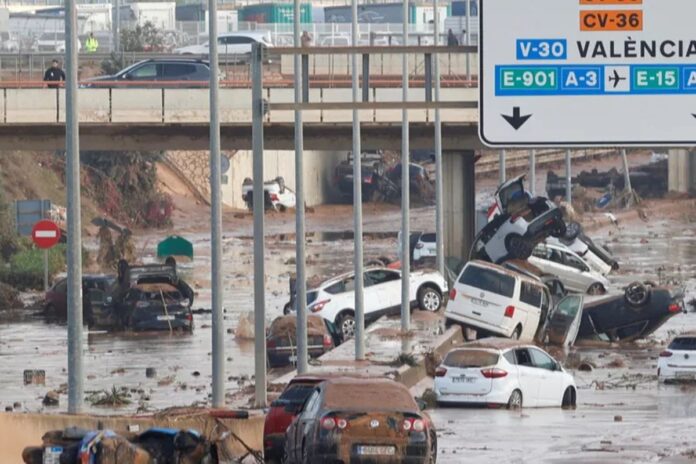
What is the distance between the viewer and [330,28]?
12281cm

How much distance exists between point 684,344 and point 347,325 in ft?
38.5

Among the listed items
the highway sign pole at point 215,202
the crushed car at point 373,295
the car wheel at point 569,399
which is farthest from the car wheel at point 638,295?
the highway sign pole at point 215,202

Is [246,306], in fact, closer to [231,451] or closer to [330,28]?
[231,451]

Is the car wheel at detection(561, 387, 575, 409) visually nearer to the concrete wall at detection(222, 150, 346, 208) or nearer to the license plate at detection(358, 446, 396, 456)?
the license plate at detection(358, 446, 396, 456)

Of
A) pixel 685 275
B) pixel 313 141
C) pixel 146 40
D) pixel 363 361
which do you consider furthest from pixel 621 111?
pixel 146 40

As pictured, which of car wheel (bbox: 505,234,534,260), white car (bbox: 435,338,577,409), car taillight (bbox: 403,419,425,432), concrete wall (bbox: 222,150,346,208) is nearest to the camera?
car taillight (bbox: 403,419,425,432)

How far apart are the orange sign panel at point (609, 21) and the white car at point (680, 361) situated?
55.5 ft

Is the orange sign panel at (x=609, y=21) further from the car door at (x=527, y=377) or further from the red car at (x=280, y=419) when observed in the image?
the car door at (x=527, y=377)

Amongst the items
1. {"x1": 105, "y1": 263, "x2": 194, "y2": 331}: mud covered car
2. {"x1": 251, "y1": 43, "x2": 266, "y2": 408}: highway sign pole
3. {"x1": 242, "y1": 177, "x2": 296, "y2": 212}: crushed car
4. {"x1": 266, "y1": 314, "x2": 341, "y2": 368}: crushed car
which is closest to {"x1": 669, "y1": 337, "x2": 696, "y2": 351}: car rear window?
{"x1": 266, "y1": 314, "x2": 341, "y2": 368}: crushed car

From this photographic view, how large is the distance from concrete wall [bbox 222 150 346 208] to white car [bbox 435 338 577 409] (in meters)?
60.0

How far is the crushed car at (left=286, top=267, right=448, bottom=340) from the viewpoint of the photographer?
50.3 m

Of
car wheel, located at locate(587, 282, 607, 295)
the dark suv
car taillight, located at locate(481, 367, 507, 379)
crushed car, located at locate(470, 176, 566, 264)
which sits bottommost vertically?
car wheel, located at locate(587, 282, 607, 295)

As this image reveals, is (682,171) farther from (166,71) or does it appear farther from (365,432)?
(365,432)

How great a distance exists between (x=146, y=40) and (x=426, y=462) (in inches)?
3713
